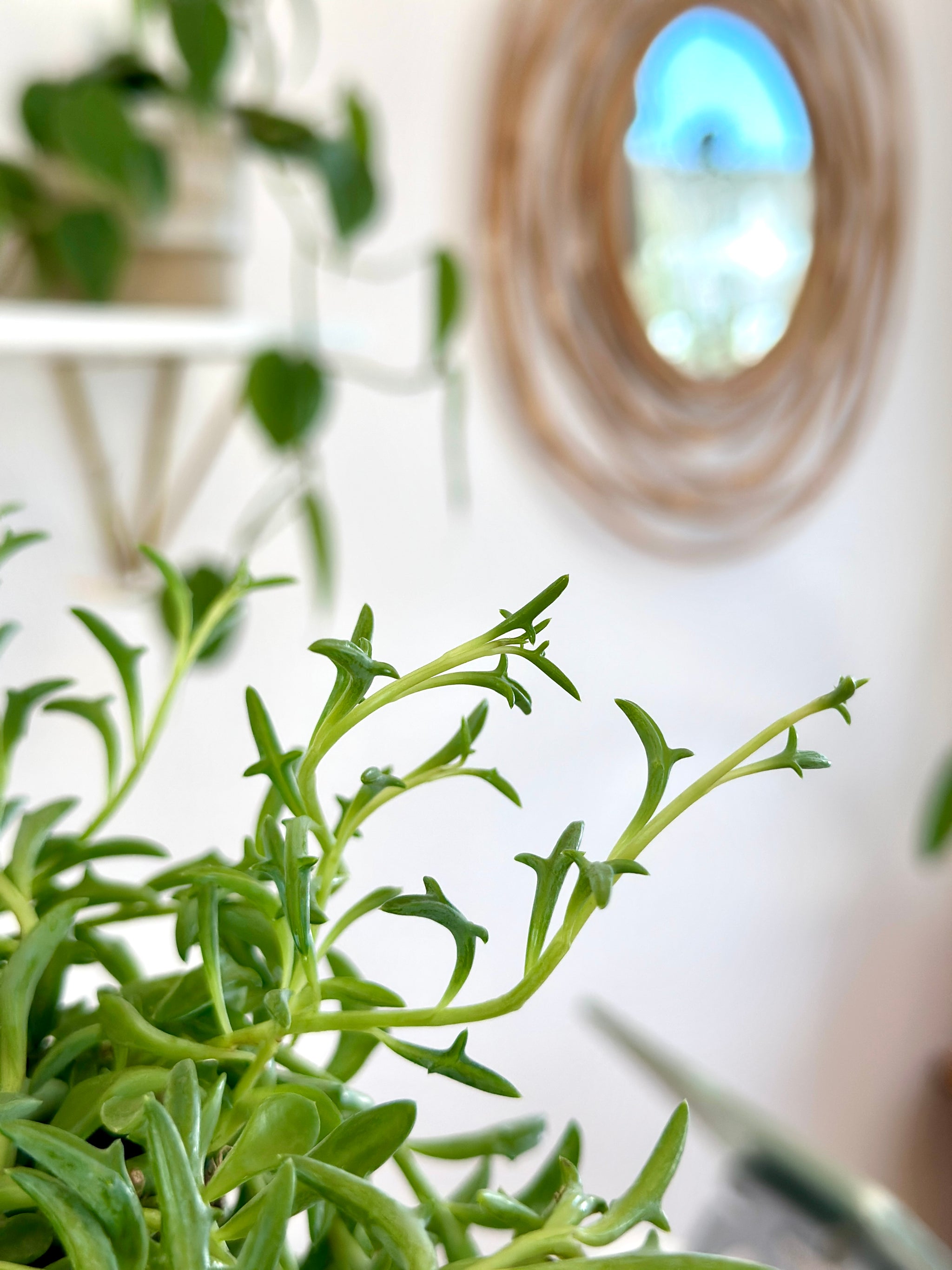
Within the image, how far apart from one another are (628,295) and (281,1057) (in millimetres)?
1089

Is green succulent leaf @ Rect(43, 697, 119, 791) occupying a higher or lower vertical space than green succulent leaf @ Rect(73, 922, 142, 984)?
higher

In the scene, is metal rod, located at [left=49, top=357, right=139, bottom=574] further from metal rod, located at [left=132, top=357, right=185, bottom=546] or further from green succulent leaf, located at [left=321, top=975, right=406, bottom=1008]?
green succulent leaf, located at [left=321, top=975, right=406, bottom=1008]

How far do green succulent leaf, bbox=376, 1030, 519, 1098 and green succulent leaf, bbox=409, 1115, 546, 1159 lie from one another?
0.20 ft

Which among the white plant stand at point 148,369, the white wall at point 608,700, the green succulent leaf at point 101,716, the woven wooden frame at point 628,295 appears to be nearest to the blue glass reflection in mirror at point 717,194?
the woven wooden frame at point 628,295

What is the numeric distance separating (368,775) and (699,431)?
46.0 inches

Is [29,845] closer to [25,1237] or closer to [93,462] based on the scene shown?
[25,1237]

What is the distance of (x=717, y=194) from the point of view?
1301 millimetres

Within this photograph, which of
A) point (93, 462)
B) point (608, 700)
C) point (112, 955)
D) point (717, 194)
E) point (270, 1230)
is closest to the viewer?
point (270, 1230)

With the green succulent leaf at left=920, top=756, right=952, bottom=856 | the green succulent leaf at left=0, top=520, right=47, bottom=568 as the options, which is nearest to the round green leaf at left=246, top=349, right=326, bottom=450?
the green succulent leaf at left=0, top=520, right=47, bottom=568

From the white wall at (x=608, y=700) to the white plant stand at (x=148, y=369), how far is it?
0.7 inches

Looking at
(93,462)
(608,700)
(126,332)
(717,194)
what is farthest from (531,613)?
(717,194)

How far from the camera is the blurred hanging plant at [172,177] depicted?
0.75 meters

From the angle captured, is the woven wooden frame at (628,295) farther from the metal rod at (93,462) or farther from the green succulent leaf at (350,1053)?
the green succulent leaf at (350,1053)

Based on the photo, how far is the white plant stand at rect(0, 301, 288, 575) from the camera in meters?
0.76
